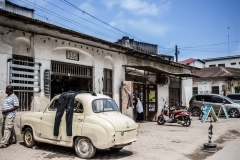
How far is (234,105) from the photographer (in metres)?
18.4

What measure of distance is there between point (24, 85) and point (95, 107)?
3.68 metres

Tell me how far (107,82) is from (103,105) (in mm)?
6233

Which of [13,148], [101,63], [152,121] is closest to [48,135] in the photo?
[13,148]

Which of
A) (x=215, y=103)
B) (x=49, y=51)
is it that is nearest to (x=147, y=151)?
(x=49, y=51)

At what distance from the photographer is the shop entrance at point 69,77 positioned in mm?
10802

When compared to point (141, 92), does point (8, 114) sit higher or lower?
lower

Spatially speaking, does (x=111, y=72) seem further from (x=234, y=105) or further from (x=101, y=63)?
(x=234, y=105)

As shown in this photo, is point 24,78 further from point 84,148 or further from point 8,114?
point 84,148

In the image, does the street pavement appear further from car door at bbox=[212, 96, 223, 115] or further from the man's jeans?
car door at bbox=[212, 96, 223, 115]

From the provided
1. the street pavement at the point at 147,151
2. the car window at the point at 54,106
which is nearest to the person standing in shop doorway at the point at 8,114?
the street pavement at the point at 147,151

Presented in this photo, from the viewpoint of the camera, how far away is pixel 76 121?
269 inches

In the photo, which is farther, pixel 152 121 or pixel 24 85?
pixel 152 121

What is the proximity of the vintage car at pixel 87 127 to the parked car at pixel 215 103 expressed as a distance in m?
13.7

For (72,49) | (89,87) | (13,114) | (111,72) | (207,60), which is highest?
(207,60)
